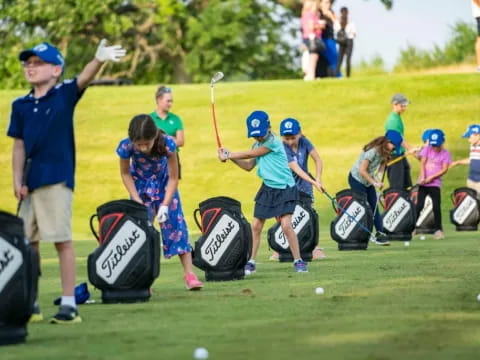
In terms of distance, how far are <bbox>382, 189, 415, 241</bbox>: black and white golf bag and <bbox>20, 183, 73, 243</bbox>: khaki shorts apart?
10939 millimetres

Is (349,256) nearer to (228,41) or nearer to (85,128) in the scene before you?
(85,128)

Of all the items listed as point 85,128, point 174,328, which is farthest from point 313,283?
point 85,128

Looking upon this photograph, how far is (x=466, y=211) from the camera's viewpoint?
21.8m

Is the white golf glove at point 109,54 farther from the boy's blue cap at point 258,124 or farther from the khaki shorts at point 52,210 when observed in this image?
the boy's blue cap at point 258,124

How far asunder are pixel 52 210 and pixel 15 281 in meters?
1.02

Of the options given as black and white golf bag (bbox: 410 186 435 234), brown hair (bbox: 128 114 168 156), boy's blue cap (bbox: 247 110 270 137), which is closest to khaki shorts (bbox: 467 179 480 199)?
black and white golf bag (bbox: 410 186 435 234)

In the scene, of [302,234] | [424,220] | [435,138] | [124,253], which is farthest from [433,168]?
[124,253]

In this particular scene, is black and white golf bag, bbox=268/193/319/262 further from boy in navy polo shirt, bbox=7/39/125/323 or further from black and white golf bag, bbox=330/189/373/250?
boy in navy polo shirt, bbox=7/39/125/323

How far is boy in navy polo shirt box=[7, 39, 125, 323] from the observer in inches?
342

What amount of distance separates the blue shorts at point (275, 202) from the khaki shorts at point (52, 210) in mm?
4449

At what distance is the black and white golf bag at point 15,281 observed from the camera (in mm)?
7711

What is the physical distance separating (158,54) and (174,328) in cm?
4534

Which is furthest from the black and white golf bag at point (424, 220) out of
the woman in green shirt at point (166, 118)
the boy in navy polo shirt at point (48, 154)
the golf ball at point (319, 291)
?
the boy in navy polo shirt at point (48, 154)

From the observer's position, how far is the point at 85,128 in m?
31.5
